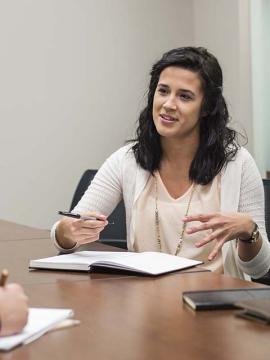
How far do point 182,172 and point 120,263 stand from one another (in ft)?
2.29

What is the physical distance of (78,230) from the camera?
1.71 m

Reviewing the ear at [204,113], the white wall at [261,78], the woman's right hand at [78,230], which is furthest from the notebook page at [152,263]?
the white wall at [261,78]

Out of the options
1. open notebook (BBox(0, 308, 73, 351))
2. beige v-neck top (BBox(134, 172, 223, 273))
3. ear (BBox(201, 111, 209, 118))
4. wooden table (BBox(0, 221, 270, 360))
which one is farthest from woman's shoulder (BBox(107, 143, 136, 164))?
open notebook (BBox(0, 308, 73, 351))

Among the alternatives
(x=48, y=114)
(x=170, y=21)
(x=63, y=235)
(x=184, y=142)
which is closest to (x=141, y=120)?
(x=184, y=142)

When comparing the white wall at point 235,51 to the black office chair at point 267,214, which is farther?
the white wall at point 235,51

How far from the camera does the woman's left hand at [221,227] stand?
153 cm

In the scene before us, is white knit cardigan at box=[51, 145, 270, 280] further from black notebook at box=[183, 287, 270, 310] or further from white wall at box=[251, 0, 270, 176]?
white wall at box=[251, 0, 270, 176]

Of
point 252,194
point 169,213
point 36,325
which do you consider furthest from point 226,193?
point 36,325

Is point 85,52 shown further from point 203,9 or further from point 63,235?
point 63,235

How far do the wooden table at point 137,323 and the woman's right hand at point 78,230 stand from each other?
270mm

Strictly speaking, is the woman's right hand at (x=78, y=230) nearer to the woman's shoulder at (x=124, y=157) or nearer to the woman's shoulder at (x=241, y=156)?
the woman's shoulder at (x=124, y=157)

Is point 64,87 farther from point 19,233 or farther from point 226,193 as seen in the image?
point 226,193

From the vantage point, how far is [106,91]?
135 inches

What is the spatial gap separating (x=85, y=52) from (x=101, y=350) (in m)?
2.70
